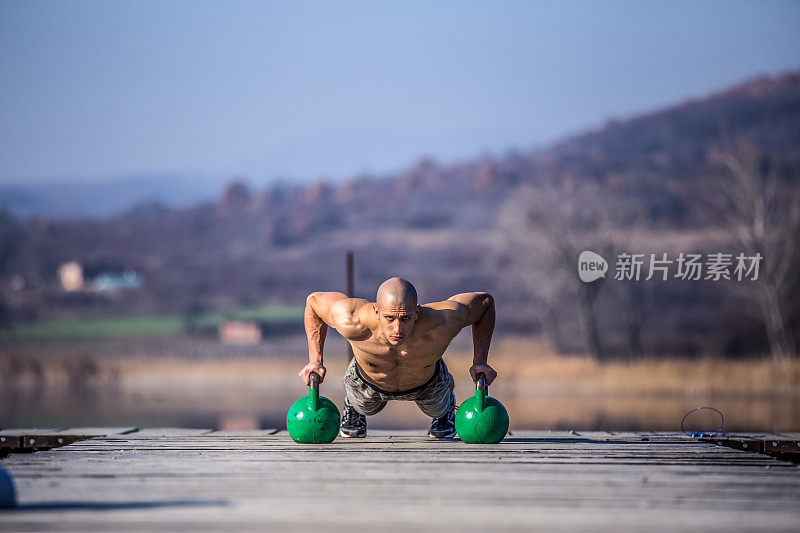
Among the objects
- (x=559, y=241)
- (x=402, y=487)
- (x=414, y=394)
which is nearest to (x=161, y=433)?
(x=414, y=394)

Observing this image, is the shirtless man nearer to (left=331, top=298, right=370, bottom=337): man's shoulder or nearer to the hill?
(left=331, top=298, right=370, bottom=337): man's shoulder

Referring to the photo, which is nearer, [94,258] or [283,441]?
[283,441]

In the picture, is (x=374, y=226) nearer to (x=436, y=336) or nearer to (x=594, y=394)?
(x=594, y=394)

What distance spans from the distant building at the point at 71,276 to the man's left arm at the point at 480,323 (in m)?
54.6

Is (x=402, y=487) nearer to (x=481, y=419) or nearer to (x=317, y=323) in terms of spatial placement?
(x=481, y=419)

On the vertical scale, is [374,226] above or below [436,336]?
above

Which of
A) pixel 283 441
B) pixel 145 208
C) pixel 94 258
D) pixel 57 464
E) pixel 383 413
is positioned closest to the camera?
pixel 57 464

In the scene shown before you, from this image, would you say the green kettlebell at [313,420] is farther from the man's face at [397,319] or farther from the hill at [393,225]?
the hill at [393,225]

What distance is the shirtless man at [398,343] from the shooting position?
651 centimetres

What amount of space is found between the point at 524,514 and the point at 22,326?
50.4 metres

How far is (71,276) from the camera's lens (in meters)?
61.1

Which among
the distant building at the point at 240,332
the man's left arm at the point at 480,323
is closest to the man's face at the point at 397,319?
the man's left arm at the point at 480,323

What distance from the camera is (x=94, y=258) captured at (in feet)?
210

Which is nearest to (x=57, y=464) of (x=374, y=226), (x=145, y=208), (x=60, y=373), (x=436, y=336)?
(x=436, y=336)
